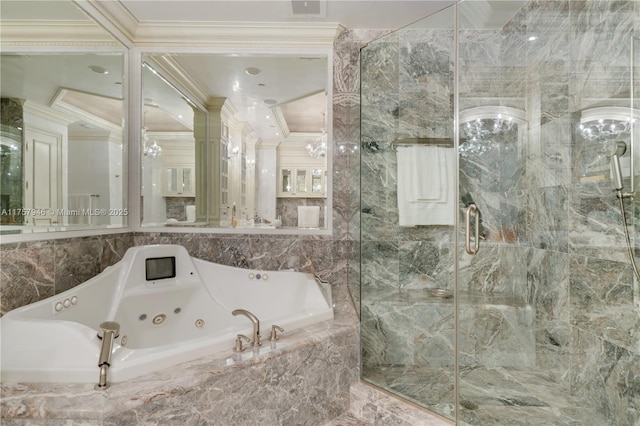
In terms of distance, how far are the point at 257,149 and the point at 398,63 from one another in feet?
3.98

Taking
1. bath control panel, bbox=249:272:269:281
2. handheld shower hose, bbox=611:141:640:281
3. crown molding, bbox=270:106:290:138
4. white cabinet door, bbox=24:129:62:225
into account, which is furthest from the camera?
crown molding, bbox=270:106:290:138

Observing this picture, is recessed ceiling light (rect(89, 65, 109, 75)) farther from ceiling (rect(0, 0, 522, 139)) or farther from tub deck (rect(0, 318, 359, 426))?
tub deck (rect(0, 318, 359, 426))

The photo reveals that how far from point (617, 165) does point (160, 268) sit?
2.55m

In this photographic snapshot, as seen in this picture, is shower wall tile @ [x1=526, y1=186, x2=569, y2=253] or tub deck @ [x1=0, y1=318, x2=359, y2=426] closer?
tub deck @ [x1=0, y1=318, x2=359, y2=426]

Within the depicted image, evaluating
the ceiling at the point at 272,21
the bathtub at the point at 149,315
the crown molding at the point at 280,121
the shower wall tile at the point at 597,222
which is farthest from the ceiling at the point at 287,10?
the bathtub at the point at 149,315

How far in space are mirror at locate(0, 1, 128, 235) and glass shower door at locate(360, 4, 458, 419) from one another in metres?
1.78

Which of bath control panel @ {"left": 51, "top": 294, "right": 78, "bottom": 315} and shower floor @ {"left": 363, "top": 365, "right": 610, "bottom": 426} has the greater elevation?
bath control panel @ {"left": 51, "top": 294, "right": 78, "bottom": 315}

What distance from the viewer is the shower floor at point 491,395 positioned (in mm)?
1470

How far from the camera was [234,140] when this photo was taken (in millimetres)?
2391

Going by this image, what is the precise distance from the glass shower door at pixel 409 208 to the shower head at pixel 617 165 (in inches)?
27.9

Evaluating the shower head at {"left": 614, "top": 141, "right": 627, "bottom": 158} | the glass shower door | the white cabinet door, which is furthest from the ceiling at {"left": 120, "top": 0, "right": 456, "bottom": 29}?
the shower head at {"left": 614, "top": 141, "right": 627, "bottom": 158}

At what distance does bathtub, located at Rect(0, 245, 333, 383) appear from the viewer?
1.04 m

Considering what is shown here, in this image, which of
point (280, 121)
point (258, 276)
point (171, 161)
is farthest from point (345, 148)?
point (171, 161)

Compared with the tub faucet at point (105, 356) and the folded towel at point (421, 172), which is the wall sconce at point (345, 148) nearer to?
the folded towel at point (421, 172)
